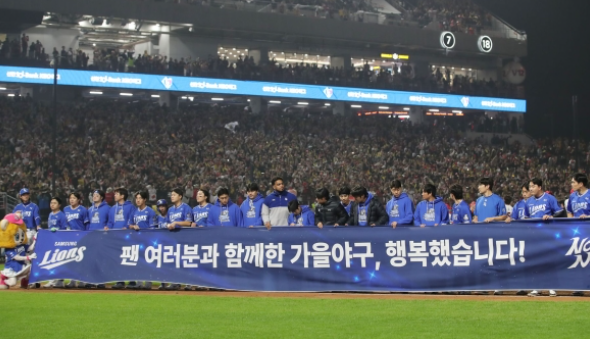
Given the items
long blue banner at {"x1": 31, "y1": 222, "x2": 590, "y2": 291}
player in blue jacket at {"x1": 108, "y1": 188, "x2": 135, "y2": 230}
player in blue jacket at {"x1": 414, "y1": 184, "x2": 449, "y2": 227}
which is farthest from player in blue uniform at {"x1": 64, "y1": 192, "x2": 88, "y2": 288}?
player in blue jacket at {"x1": 414, "y1": 184, "x2": 449, "y2": 227}

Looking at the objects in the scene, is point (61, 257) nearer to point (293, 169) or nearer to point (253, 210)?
point (253, 210)

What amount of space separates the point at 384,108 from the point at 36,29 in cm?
2402

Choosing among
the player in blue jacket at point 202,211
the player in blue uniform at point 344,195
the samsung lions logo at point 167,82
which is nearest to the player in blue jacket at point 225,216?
the player in blue jacket at point 202,211

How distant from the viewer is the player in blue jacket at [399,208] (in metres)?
14.0

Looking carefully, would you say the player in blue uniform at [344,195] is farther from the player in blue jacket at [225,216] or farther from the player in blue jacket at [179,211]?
the player in blue jacket at [179,211]

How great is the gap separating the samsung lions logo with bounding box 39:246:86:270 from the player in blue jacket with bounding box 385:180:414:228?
19.9ft

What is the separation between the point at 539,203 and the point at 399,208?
2.44m

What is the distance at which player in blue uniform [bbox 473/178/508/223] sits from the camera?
44.4ft

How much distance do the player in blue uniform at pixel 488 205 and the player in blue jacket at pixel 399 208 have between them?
1193mm

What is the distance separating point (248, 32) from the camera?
166 feet

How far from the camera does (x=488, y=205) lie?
13.7 m

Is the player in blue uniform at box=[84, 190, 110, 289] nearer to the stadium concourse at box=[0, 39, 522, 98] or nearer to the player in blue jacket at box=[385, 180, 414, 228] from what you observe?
the player in blue jacket at box=[385, 180, 414, 228]

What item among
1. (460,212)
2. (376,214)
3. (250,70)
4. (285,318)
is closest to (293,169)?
(250,70)

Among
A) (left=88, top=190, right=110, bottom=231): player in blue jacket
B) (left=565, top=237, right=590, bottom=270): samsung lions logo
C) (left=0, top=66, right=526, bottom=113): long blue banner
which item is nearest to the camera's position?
(left=565, top=237, right=590, bottom=270): samsung lions logo
